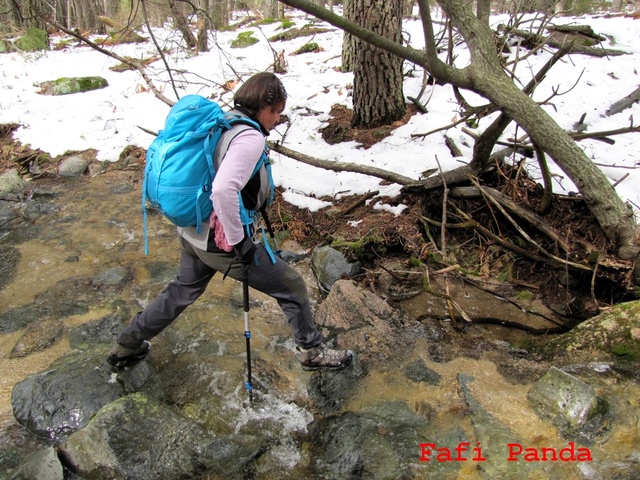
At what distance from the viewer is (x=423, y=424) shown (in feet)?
10.3

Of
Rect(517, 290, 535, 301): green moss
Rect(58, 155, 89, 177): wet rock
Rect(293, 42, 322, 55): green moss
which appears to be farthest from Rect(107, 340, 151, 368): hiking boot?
Rect(293, 42, 322, 55): green moss

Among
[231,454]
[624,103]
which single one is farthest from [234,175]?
[624,103]

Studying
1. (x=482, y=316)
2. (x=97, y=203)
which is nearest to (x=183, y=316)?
(x=482, y=316)

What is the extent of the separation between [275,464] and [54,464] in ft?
4.44

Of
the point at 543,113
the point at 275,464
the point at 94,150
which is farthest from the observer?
the point at 94,150

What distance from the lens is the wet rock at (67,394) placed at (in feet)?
10.4

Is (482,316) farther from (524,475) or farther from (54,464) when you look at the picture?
(54,464)

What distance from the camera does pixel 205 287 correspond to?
330cm

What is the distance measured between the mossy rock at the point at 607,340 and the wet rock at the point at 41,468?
12.2ft

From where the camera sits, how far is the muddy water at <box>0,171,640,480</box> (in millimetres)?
2986

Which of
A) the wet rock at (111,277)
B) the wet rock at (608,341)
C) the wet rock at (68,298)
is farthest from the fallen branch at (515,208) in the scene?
the wet rock at (68,298)

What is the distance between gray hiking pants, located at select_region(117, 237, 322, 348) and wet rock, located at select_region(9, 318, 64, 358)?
123 centimetres

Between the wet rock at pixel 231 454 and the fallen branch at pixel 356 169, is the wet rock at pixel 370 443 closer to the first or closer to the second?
the wet rock at pixel 231 454

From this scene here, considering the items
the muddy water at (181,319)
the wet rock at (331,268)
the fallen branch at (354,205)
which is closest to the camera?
the muddy water at (181,319)
